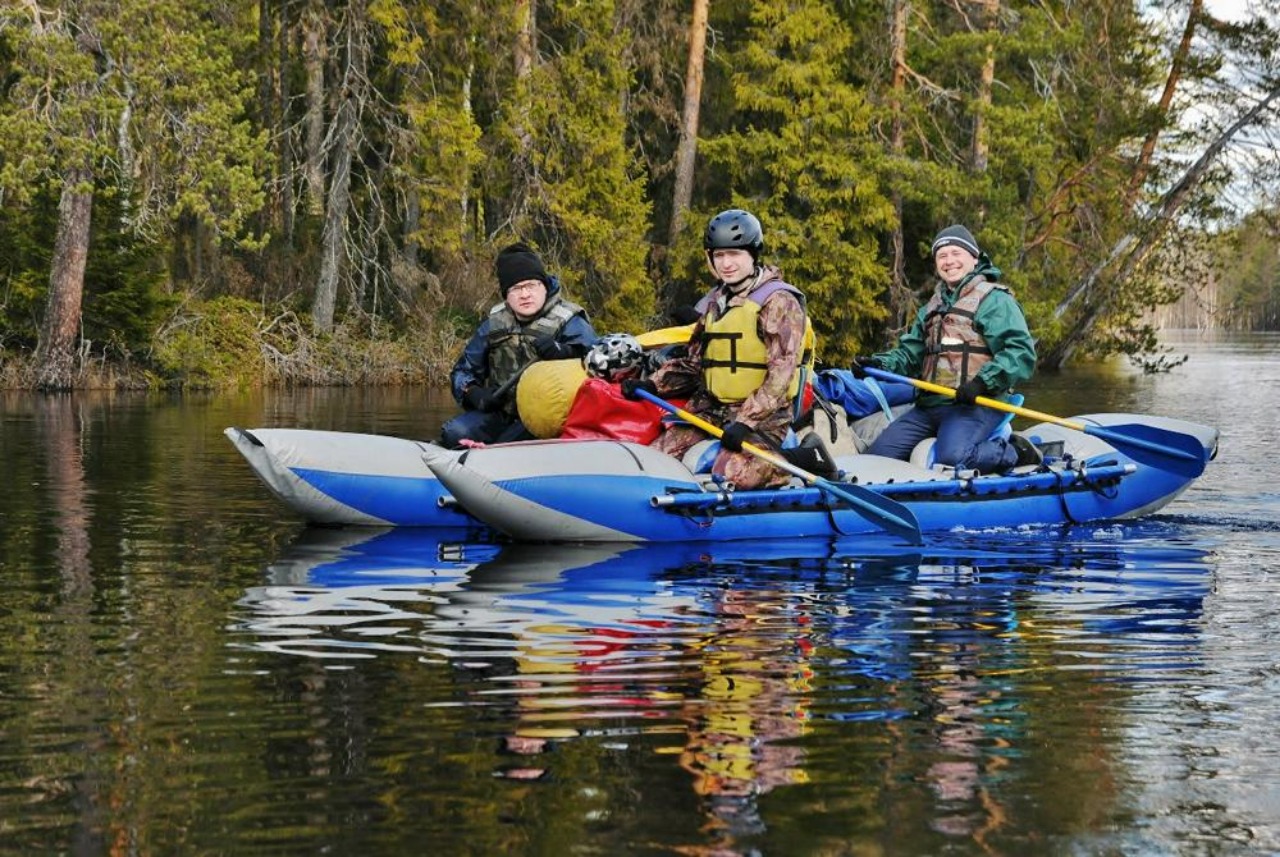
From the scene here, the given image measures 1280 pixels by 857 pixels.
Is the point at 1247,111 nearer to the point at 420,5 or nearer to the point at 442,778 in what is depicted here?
the point at 420,5

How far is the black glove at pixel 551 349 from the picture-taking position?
10.5 metres

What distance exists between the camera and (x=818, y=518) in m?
10.3

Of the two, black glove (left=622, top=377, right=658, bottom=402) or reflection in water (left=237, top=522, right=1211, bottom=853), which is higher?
black glove (left=622, top=377, right=658, bottom=402)

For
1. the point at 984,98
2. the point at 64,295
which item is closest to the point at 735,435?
the point at 64,295

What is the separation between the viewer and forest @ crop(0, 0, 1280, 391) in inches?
941

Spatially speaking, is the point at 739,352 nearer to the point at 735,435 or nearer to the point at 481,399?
the point at 735,435

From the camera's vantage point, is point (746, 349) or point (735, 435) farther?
point (746, 349)

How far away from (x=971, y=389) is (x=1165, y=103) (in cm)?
2393

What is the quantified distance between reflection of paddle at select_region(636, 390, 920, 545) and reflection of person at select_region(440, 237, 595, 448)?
111 cm

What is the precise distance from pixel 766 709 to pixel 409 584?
9.93ft

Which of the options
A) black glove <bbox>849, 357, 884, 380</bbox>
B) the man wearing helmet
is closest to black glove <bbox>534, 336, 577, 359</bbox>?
the man wearing helmet

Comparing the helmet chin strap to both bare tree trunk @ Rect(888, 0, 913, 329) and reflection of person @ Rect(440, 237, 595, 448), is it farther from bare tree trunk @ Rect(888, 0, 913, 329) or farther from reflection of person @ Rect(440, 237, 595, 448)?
bare tree trunk @ Rect(888, 0, 913, 329)

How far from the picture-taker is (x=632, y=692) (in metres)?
6.12

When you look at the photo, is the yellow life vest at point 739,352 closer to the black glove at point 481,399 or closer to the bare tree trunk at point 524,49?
the black glove at point 481,399
